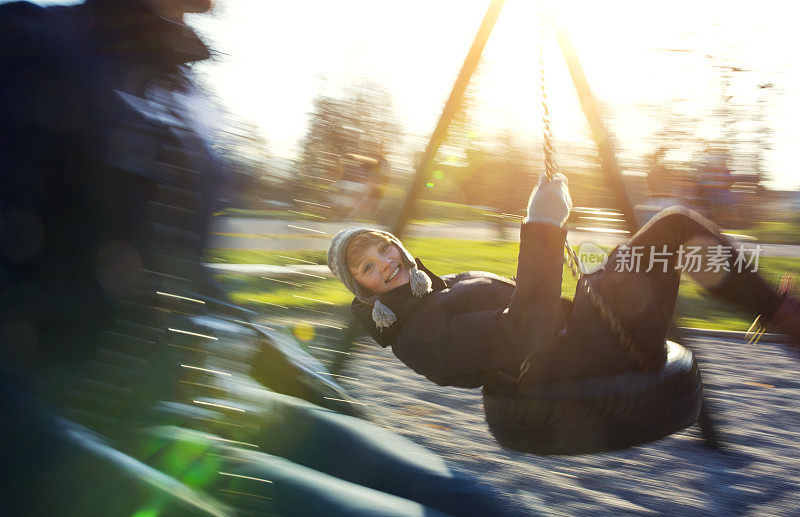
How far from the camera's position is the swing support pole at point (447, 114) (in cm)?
264

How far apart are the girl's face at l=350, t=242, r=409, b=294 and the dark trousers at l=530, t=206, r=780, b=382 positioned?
49 centimetres

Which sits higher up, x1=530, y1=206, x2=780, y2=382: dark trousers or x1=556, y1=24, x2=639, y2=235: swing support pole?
x1=556, y1=24, x2=639, y2=235: swing support pole

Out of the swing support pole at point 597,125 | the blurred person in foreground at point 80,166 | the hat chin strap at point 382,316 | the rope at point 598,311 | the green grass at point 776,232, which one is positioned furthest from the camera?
the green grass at point 776,232

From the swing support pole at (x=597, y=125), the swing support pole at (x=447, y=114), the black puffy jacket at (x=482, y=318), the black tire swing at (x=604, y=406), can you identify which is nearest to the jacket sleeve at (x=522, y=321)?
the black puffy jacket at (x=482, y=318)

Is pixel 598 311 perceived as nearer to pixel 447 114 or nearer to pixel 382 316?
pixel 382 316

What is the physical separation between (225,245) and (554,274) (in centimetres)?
84

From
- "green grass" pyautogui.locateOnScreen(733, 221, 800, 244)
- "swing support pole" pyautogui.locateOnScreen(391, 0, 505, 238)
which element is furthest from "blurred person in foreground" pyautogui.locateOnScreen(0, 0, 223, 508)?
"green grass" pyautogui.locateOnScreen(733, 221, 800, 244)

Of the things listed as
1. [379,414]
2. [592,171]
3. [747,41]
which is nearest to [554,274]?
[379,414]

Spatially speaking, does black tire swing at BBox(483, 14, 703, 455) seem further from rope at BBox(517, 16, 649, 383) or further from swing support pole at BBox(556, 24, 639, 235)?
swing support pole at BBox(556, 24, 639, 235)

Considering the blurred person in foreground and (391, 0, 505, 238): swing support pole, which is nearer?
the blurred person in foreground

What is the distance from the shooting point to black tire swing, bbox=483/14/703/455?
1682 mm

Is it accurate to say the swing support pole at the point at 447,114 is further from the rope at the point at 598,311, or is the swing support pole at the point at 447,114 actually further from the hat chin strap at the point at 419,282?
the hat chin strap at the point at 419,282

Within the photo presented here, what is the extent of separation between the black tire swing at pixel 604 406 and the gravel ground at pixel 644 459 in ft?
1.04

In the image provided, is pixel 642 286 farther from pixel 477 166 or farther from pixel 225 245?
pixel 477 166
